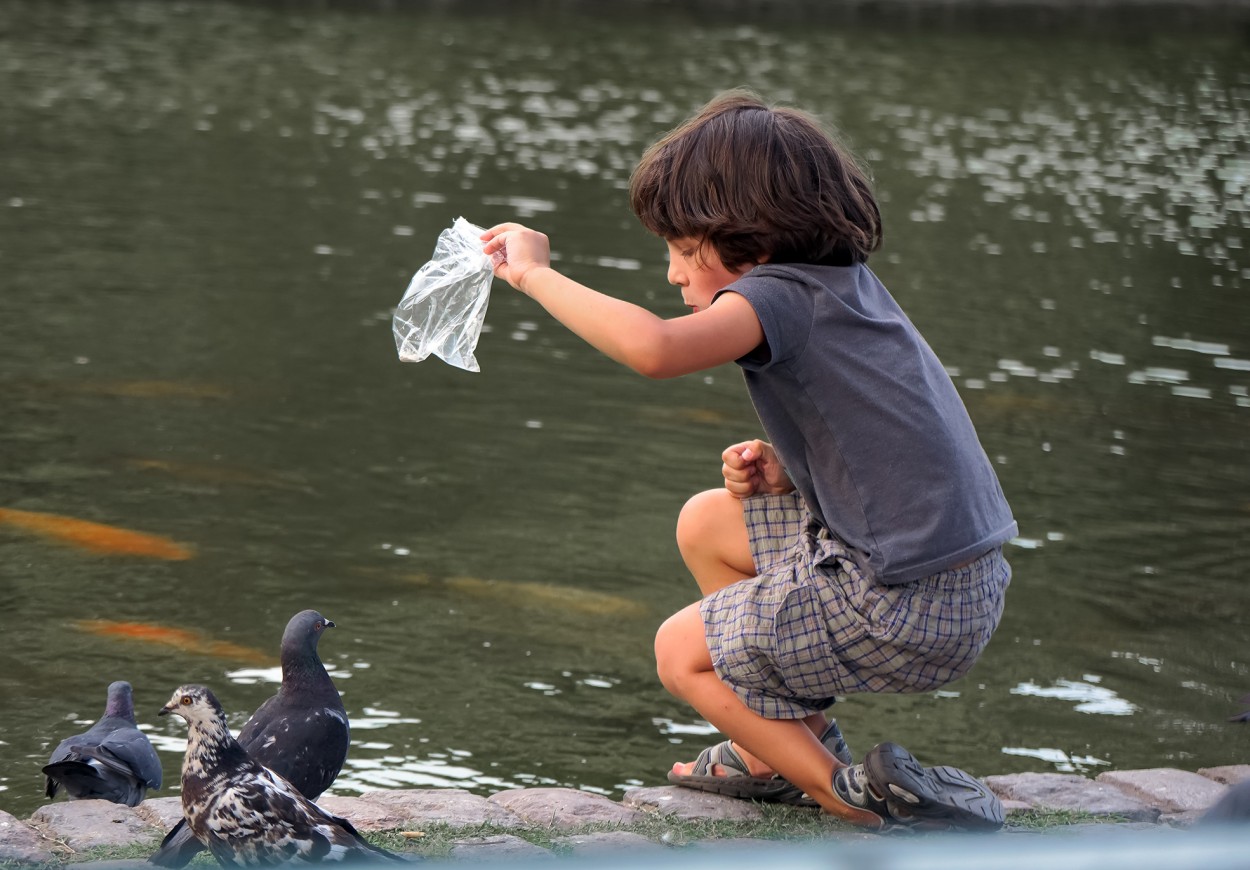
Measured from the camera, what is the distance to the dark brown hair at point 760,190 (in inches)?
126

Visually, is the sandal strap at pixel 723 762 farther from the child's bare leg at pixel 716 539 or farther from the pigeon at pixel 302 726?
the pigeon at pixel 302 726

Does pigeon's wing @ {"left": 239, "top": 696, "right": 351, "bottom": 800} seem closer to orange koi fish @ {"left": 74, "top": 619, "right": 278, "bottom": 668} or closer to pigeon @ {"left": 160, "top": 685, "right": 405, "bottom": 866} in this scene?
pigeon @ {"left": 160, "top": 685, "right": 405, "bottom": 866}

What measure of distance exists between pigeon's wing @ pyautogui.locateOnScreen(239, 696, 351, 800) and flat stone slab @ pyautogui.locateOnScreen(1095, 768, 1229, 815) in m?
1.76

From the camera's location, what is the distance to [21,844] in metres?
3.17

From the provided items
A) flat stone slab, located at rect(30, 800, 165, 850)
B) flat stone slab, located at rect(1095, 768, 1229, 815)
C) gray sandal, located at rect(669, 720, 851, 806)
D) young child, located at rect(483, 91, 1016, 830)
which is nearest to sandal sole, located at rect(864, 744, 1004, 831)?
young child, located at rect(483, 91, 1016, 830)

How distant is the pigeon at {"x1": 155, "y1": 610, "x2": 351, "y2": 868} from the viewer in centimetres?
345

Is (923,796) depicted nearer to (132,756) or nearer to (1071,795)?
(1071,795)

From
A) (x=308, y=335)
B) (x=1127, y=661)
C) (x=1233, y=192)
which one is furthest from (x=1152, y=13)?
(x=1127, y=661)

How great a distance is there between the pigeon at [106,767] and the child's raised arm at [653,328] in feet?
4.89

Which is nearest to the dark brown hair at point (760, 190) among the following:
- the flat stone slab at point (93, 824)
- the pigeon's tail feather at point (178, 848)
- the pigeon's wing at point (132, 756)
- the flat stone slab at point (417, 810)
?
the flat stone slab at point (417, 810)

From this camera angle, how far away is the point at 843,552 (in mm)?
3262

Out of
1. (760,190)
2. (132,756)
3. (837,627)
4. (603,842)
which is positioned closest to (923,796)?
(837,627)

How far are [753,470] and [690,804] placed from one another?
733 millimetres

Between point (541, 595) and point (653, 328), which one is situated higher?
point (653, 328)
